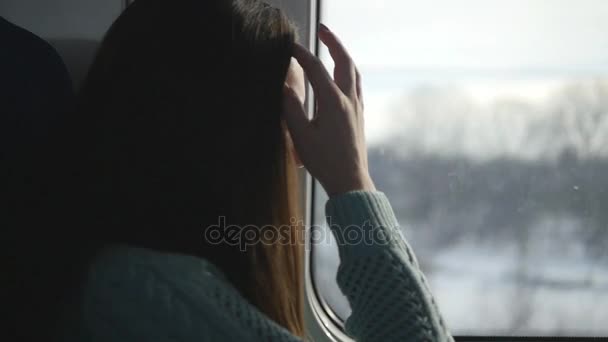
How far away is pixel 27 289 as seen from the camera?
70cm

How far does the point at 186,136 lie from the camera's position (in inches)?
27.3

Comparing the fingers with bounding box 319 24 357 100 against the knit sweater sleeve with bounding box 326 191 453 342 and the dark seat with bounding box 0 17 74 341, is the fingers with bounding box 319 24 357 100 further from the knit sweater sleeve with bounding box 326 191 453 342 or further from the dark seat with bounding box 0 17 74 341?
the dark seat with bounding box 0 17 74 341

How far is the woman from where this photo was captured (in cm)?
64

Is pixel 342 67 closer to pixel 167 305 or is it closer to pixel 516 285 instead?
pixel 167 305

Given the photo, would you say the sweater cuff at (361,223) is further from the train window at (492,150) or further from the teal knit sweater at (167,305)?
the train window at (492,150)

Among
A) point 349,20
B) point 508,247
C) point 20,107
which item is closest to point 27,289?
point 20,107

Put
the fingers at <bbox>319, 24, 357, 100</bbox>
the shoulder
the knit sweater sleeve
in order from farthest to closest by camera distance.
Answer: the fingers at <bbox>319, 24, 357, 100</bbox> → the knit sweater sleeve → the shoulder

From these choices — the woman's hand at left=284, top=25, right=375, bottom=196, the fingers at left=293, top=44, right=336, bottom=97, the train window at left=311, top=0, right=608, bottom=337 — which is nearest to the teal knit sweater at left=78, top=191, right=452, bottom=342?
the woman's hand at left=284, top=25, right=375, bottom=196

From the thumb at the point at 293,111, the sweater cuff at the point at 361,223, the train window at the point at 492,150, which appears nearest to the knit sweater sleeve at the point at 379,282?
the sweater cuff at the point at 361,223

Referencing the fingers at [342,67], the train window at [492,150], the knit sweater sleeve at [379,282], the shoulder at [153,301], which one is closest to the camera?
the shoulder at [153,301]

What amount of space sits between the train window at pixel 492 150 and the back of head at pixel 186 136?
58 centimetres

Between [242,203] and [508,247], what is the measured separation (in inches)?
34.8

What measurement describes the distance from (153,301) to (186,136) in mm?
177

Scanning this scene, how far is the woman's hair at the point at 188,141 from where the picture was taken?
0.68 m
